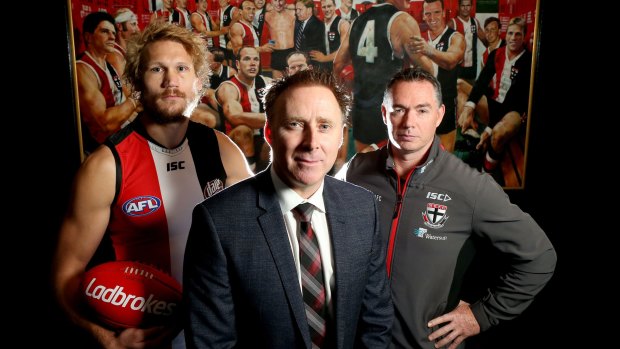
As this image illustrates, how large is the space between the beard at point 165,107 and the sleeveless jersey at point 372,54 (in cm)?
145

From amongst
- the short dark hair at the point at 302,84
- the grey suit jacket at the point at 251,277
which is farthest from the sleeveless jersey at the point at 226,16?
the grey suit jacket at the point at 251,277

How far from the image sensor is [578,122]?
104 inches

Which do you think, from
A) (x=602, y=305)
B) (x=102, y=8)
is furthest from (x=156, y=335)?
(x=602, y=305)

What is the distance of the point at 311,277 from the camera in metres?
1.17

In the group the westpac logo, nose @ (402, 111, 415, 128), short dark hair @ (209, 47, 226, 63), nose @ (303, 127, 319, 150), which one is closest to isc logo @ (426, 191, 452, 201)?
the westpac logo

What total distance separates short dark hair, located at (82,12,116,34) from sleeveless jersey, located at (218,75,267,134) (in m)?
0.80

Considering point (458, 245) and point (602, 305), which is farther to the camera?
point (602, 305)

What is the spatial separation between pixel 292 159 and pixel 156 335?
778mm

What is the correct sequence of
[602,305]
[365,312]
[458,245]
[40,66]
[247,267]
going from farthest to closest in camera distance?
[602,305] → [40,66] → [458,245] → [365,312] → [247,267]

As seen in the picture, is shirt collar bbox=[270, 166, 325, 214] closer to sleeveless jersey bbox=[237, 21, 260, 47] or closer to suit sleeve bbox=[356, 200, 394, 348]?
suit sleeve bbox=[356, 200, 394, 348]

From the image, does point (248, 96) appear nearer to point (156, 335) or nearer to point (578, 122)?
point (156, 335)

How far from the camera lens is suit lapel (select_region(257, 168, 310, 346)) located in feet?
3.61

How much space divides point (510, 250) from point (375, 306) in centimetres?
71

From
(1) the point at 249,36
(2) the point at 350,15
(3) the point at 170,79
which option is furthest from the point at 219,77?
(3) the point at 170,79
